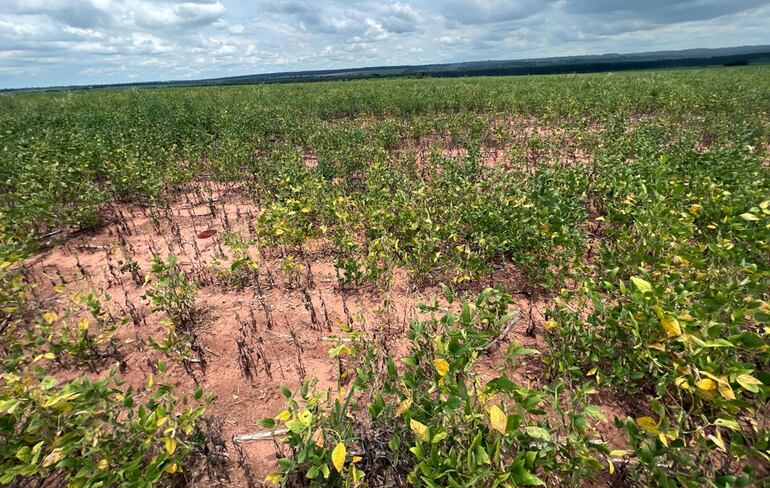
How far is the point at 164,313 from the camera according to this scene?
13.5 feet

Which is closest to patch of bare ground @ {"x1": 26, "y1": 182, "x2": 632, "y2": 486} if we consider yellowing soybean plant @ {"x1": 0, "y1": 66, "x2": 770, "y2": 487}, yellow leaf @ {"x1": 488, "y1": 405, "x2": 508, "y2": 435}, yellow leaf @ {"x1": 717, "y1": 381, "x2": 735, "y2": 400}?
yellowing soybean plant @ {"x1": 0, "y1": 66, "x2": 770, "y2": 487}

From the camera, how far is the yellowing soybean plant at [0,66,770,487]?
2062mm

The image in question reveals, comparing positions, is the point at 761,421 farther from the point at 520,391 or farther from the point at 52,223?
the point at 52,223

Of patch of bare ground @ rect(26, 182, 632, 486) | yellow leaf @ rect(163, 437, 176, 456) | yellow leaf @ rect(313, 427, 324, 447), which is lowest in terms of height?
patch of bare ground @ rect(26, 182, 632, 486)

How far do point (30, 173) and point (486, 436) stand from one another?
8.34 metres

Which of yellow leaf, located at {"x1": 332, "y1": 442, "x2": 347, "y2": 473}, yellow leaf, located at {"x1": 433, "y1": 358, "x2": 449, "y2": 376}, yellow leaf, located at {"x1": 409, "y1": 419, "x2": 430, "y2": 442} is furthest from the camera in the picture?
yellow leaf, located at {"x1": 433, "y1": 358, "x2": 449, "y2": 376}

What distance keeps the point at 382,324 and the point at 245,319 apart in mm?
1512

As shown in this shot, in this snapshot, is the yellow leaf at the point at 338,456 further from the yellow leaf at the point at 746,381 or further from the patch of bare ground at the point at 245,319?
the yellow leaf at the point at 746,381

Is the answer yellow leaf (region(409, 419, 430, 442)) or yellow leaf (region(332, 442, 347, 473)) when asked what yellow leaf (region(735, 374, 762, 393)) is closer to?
yellow leaf (region(409, 419, 430, 442))

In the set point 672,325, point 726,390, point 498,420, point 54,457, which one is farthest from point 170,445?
point 726,390

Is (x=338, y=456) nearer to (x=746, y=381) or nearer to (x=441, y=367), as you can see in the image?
(x=441, y=367)

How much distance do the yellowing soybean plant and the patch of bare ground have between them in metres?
0.03

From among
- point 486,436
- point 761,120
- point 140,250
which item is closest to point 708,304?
point 486,436

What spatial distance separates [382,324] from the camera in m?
3.80
